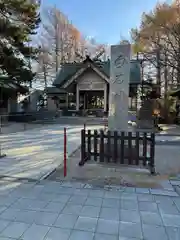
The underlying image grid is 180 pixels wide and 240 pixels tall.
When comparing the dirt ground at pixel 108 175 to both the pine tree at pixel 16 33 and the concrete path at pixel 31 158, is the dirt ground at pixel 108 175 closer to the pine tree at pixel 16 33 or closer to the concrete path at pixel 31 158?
the concrete path at pixel 31 158

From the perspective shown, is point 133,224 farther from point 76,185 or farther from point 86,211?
point 76,185

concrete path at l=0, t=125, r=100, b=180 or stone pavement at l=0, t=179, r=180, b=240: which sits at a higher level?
concrete path at l=0, t=125, r=100, b=180

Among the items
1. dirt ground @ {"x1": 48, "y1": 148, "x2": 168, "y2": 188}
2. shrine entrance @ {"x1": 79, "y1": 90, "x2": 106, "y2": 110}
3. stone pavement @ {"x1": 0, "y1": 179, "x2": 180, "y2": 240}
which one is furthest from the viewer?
shrine entrance @ {"x1": 79, "y1": 90, "x2": 106, "y2": 110}

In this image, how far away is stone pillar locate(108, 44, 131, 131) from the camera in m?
7.04

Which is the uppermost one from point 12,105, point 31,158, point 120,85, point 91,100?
point 91,100

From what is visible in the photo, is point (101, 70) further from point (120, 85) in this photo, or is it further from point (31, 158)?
point (31, 158)

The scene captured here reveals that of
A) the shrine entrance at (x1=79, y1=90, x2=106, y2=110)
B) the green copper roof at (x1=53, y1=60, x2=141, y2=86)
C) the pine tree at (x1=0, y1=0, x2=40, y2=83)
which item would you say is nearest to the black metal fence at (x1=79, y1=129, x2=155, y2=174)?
the pine tree at (x1=0, y1=0, x2=40, y2=83)

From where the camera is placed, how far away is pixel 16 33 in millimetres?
15359

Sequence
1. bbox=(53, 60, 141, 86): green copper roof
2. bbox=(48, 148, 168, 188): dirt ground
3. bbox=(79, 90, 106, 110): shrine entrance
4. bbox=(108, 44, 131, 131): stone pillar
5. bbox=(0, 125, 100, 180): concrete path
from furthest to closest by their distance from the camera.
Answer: bbox=(79, 90, 106, 110): shrine entrance, bbox=(53, 60, 141, 86): green copper roof, bbox=(108, 44, 131, 131): stone pillar, bbox=(0, 125, 100, 180): concrete path, bbox=(48, 148, 168, 188): dirt ground

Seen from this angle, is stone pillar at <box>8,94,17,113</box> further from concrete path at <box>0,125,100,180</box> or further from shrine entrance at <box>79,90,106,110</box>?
concrete path at <box>0,125,100,180</box>

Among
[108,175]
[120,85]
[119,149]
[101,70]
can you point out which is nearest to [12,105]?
[101,70]

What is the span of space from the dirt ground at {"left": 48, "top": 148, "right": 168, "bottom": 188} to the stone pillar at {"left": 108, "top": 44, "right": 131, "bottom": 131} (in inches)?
64.1

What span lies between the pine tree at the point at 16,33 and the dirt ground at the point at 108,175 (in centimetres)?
1224

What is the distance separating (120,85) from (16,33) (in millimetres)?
11415
